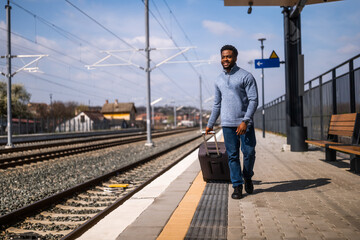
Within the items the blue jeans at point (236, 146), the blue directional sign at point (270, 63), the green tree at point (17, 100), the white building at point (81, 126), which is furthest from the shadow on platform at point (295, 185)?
the green tree at point (17, 100)

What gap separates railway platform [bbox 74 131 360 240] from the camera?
11.1 feet

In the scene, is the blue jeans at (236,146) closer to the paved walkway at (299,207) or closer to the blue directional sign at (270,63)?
the paved walkway at (299,207)

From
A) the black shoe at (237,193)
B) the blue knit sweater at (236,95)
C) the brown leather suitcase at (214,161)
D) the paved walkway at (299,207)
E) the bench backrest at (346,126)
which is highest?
the blue knit sweater at (236,95)

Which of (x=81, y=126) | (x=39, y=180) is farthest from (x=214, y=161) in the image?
(x=81, y=126)

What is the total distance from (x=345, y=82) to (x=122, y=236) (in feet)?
23.4

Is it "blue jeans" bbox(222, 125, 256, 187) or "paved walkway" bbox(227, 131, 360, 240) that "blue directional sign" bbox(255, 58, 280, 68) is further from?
"blue jeans" bbox(222, 125, 256, 187)

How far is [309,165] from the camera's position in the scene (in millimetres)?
8094

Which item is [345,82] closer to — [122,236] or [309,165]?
[309,165]

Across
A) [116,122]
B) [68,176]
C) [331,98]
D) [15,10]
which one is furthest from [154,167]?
[116,122]

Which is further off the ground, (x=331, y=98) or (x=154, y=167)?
(x=331, y=98)

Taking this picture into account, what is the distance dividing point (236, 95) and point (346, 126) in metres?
4.07

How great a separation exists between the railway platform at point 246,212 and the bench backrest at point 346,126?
3.36 feet

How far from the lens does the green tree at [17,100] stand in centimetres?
5117

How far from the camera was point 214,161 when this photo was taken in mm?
5844
